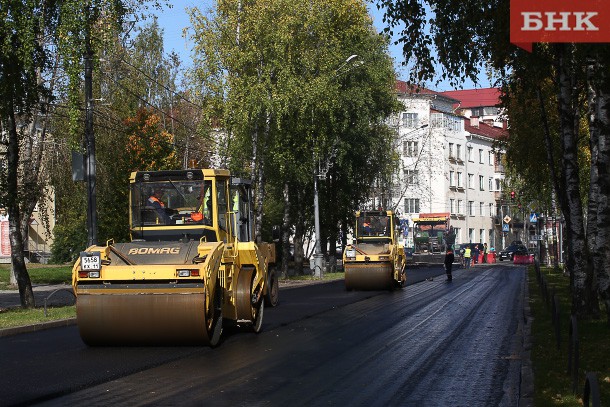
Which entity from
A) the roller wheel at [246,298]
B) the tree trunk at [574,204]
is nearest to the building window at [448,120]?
the tree trunk at [574,204]

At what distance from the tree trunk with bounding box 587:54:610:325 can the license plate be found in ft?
29.2

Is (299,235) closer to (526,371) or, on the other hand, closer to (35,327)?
(35,327)

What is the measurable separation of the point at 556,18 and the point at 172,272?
24.4 feet

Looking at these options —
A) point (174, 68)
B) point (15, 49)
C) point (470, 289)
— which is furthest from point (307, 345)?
point (174, 68)

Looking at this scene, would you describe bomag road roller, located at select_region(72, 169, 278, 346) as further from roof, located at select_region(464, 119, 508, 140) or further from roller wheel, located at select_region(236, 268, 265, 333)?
roof, located at select_region(464, 119, 508, 140)

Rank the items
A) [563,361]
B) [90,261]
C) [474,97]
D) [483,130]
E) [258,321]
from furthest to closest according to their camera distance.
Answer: [474,97] < [483,130] < [258,321] < [90,261] < [563,361]

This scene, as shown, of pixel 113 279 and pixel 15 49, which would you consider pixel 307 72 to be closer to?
pixel 15 49

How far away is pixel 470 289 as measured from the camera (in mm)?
36125

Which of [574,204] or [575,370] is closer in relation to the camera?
[575,370]

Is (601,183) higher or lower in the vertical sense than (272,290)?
higher

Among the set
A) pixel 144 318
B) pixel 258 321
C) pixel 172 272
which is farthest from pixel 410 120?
pixel 144 318

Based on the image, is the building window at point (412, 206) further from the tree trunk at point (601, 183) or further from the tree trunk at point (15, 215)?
the tree trunk at point (601, 183)

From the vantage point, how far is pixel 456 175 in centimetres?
9981

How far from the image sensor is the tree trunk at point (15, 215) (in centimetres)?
2420
